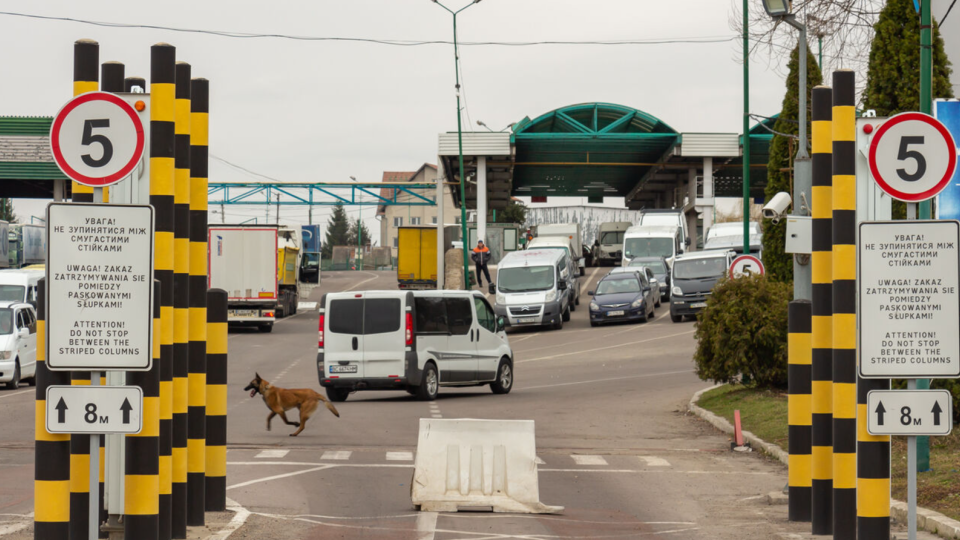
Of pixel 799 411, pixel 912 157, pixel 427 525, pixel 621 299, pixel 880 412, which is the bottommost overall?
pixel 427 525

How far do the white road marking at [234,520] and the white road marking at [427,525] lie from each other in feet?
4.48

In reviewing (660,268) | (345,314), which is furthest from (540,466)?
(660,268)

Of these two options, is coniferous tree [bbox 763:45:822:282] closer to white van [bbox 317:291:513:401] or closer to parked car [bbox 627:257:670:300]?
white van [bbox 317:291:513:401]

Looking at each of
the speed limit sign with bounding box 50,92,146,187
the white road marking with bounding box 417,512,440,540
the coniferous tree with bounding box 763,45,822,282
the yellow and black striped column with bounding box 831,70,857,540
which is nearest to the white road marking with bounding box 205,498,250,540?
the white road marking with bounding box 417,512,440,540

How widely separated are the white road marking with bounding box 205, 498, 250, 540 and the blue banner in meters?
7.41

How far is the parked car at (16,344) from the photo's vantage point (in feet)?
83.4

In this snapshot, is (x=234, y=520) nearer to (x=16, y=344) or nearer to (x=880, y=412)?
(x=880, y=412)

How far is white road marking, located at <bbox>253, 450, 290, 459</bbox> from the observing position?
1471 cm

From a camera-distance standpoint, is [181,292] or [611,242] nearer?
[181,292]

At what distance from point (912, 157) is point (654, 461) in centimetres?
803

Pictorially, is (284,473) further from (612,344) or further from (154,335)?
(612,344)

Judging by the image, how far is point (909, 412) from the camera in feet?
23.5

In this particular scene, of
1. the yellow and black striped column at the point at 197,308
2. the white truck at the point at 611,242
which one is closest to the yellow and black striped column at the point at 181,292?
the yellow and black striped column at the point at 197,308

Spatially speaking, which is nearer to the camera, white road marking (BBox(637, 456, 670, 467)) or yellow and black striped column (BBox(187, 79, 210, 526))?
yellow and black striped column (BBox(187, 79, 210, 526))
